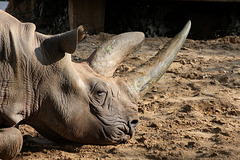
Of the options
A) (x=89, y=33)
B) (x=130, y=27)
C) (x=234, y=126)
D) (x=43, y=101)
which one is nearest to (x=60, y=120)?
(x=43, y=101)

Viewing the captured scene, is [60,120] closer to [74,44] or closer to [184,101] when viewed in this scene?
[74,44]

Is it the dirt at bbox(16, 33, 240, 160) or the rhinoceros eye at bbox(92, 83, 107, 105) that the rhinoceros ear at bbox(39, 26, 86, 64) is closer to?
the rhinoceros eye at bbox(92, 83, 107, 105)

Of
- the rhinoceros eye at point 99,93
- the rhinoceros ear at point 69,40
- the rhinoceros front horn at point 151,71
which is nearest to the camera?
the rhinoceros ear at point 69,40

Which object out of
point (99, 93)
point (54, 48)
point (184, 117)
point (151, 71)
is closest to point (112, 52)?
point (151, 71)

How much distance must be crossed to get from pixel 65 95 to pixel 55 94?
0.07m

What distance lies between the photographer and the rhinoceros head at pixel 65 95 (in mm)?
2947

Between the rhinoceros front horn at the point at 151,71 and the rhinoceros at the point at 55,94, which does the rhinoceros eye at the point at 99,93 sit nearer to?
the rhinoceros at the point at 55,94

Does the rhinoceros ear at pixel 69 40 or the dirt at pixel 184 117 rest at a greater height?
the rhinoceros ear at pixel 69 40

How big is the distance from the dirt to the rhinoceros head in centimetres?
14

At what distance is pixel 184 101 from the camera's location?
4.36 metres

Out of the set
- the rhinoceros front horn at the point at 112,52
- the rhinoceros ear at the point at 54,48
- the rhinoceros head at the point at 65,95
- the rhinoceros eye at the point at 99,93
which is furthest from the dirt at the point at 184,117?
the rhinoceros ear at the point at 54,48

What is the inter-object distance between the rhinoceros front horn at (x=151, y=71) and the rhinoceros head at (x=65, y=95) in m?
0.10

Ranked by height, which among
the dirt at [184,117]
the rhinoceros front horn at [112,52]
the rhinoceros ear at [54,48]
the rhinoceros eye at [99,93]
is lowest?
the dirt at [184,117]

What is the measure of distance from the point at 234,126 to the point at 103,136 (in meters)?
1.19
